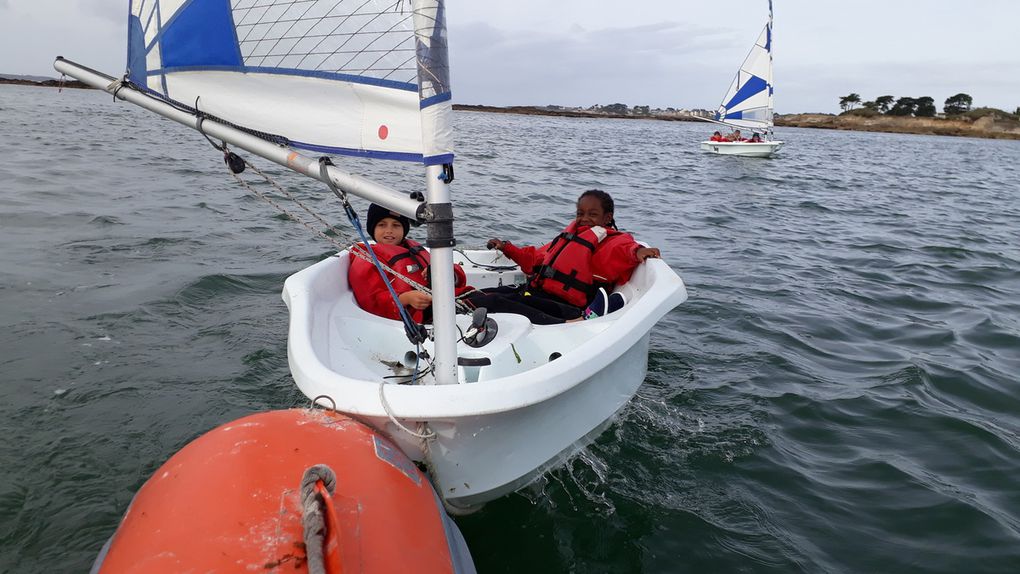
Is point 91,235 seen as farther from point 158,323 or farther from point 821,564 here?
point 821,564

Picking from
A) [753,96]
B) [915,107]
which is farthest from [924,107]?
[753,96]

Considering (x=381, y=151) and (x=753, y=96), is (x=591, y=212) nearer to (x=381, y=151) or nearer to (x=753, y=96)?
(x=381, y=151)

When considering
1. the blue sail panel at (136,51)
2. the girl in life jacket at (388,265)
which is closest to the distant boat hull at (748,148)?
the girl in life jacket at (388,265)

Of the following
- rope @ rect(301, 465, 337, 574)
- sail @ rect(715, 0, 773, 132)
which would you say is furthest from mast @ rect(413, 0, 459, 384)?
sail @ rect(715, 0, 773, 132)

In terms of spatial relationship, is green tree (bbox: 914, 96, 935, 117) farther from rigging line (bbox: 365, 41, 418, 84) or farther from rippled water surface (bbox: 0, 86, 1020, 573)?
rigging line (bbox: 365, 41, 418, 84)

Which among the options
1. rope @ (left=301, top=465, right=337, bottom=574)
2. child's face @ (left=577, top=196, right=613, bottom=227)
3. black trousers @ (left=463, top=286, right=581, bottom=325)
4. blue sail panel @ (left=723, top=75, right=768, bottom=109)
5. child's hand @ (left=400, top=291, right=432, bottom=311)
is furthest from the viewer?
blue sail panel @ (left=723, top=75, right=768, bottom=109)

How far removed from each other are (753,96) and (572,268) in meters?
26.7

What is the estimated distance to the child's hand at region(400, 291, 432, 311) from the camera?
10.7ft

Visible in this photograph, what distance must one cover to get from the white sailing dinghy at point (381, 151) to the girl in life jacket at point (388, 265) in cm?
46

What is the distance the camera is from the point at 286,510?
155cm

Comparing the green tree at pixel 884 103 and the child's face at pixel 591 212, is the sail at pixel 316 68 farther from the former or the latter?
the green tree at pixel 884 103

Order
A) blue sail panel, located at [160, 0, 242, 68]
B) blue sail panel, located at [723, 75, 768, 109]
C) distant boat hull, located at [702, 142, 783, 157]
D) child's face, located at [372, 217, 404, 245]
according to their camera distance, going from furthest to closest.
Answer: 1. blue sail panel, located at [723, 75, 768, 109]
2. distant boat hull, located at [702, 142, 783, 157]
3. child's face, located at [372, 217, 404, 245]
4. blue sail panel, located at [160, 0, 242, 68]

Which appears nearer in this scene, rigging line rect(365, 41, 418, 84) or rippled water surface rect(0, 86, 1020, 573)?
rigging line rect(365, 41, 418, 84)

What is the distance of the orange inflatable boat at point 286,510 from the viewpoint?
1.44 metres
